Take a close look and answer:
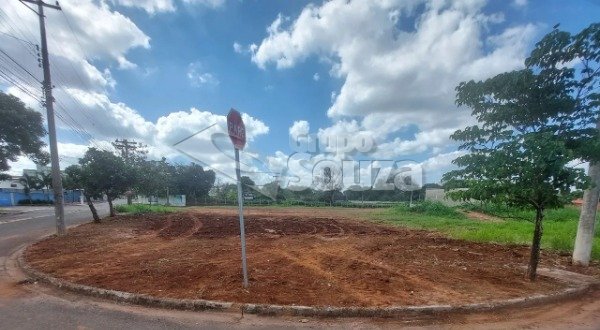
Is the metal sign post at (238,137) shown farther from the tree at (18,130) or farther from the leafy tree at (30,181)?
the leafy tree at (30,181)

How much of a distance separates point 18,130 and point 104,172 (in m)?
12.3

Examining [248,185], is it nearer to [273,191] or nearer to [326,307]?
[273,191]

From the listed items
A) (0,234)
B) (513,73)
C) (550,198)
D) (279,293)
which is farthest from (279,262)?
(0,234)

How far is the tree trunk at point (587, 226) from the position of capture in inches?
263

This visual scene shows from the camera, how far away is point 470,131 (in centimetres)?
562

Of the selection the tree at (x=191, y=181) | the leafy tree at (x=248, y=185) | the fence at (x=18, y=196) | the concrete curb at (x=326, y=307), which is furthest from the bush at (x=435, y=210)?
the fence at (x=18, y=196)

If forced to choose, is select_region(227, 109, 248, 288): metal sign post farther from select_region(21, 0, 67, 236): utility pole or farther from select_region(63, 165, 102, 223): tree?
select_region(63, 165, 102, 223): tree

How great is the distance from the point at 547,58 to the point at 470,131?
1630 millimetres

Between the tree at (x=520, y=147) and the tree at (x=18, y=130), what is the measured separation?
95.2ft

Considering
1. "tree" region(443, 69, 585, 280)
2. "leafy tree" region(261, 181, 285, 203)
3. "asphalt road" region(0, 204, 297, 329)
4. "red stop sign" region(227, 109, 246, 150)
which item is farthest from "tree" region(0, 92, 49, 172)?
"leafy tree" region(261, 181, 285, 203)

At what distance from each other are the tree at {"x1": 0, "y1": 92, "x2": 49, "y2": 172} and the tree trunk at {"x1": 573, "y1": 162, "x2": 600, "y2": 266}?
31182mm

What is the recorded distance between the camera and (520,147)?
4.98 metres

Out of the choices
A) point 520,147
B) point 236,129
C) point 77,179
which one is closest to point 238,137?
point 236,129

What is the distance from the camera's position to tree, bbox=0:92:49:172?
74.0 ft
